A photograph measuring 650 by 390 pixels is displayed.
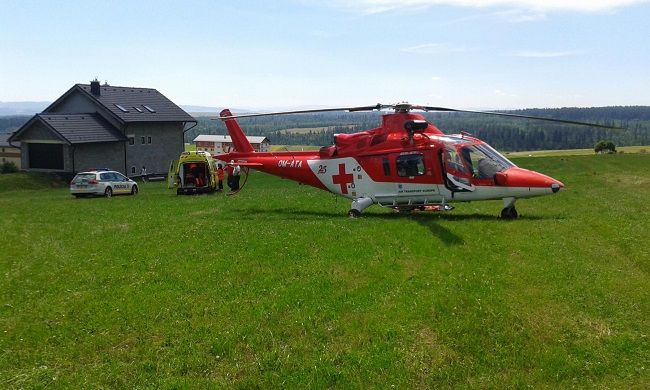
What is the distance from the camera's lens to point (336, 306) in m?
10.3

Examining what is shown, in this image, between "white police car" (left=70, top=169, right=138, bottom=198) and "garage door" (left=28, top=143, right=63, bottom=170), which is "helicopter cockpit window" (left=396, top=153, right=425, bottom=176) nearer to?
"white police car" (left=70, top=169, right=138, bottom=198)

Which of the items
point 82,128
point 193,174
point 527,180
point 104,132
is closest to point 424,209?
point 527,180

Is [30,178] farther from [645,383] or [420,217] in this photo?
[645,383]

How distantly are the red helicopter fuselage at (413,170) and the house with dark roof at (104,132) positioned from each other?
110ft

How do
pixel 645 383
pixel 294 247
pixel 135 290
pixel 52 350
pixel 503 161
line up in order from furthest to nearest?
pixel 503 161 < pixel 294 247 < pixel 135 290 < pixel 52 350 < pixel 645 383

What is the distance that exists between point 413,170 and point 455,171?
142 centimetres

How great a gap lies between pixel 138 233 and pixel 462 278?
1016cm

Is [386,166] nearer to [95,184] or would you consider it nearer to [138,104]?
[95,184]

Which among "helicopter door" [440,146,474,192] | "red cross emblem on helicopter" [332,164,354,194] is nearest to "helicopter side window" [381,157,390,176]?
"red cross emblem on helicopter" [332,164,354,194]

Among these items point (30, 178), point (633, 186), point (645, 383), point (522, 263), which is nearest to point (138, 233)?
point (522, 263)

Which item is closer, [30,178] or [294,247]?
[294,247]

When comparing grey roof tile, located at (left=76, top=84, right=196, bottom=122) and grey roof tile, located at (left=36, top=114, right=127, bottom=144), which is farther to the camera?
grey roof tile, located at (left=76, top=84, right=196, bottom=122)

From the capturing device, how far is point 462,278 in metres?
11.3

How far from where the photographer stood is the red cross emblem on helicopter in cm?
2059
